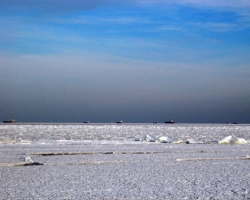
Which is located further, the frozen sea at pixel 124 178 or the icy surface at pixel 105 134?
the icy surface at pixel 105 134

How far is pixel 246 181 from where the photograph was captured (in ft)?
25.1

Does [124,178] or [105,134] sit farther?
[105,134]

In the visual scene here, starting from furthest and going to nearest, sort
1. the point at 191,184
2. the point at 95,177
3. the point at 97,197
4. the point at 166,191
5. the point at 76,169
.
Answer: the point at 76,169 → the point at 95,177 → the point at 191,184 → the point at 166,191 → the point at 97,197

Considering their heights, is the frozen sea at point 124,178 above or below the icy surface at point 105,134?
below

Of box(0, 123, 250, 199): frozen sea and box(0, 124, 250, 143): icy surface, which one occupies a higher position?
box(0, 124, 250, 143): icy surface

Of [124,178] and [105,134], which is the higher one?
[105,134]

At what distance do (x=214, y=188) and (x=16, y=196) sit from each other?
2889 millimetres

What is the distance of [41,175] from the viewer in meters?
8.26

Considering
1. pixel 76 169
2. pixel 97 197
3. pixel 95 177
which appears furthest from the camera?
pixel 76 169

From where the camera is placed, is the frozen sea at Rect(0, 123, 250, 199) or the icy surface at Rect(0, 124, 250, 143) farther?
the icy surface at Rect(0, 124, 250, 143)


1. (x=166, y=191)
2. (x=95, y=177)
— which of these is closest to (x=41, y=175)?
(x=95, y=177)

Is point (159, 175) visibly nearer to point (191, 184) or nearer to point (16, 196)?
point (191, 184)

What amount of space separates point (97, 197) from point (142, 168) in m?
3.14

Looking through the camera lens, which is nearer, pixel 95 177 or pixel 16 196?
pixel 16 196
